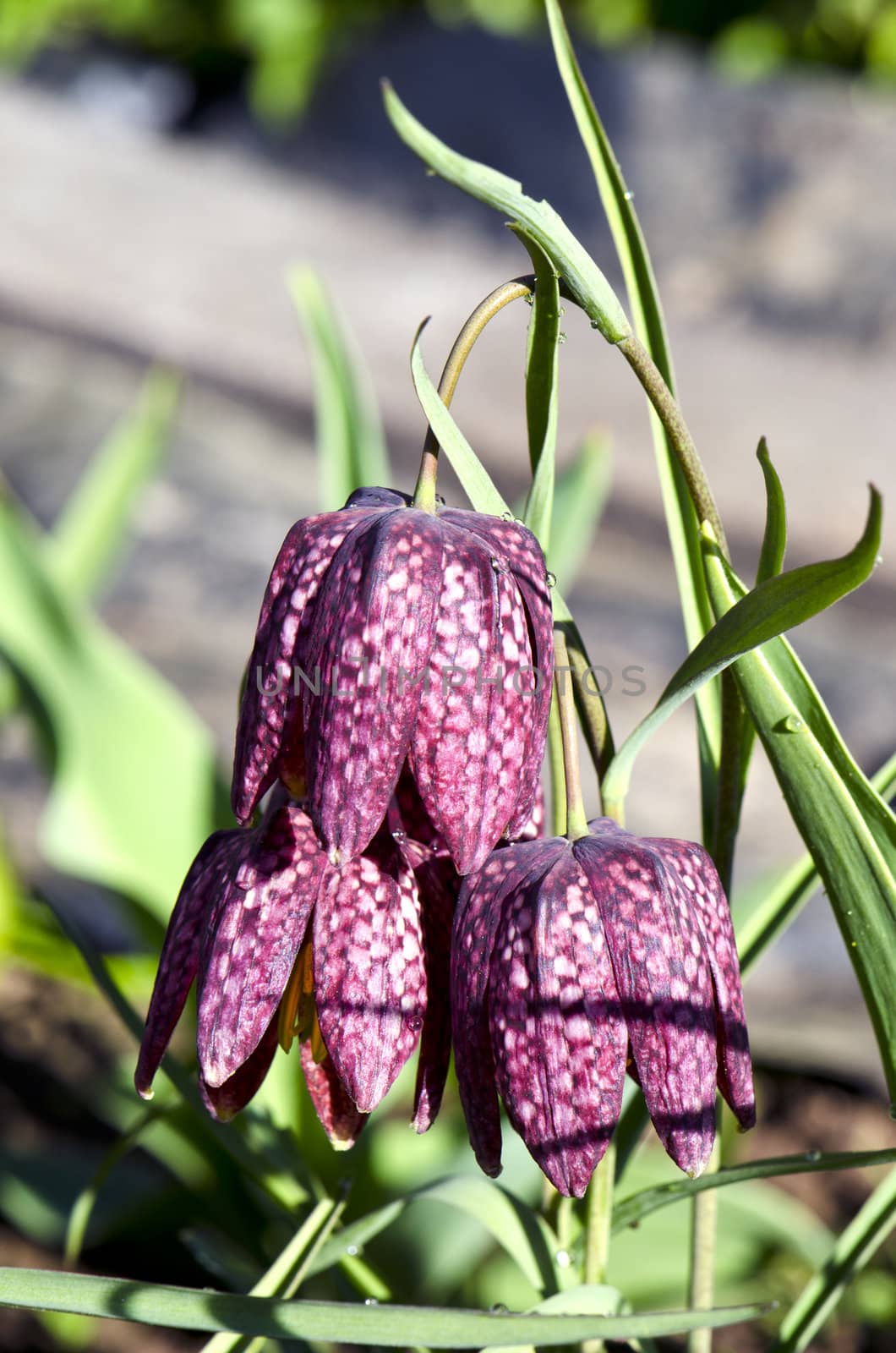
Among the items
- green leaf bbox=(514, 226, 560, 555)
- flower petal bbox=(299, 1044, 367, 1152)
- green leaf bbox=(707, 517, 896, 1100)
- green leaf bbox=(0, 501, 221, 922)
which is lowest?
flower petal bbox=(299, 1044, 367, 1152)

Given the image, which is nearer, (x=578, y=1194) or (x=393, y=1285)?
(x=578, y=1194)

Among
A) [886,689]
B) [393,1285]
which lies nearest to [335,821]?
[393,1285]

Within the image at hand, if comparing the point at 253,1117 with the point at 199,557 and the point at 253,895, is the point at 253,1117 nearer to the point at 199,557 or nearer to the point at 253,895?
the point at 253,895

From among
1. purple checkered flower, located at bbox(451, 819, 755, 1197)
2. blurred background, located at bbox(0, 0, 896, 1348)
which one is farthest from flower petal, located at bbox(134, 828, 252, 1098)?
blurred background, located at bbox(0, 0, 896, 1348)

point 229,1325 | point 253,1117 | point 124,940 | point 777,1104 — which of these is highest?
point 124,940

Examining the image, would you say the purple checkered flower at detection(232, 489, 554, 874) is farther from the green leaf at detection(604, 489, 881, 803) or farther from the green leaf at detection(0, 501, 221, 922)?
the green leaf at detection(0, 501, 221, 922)

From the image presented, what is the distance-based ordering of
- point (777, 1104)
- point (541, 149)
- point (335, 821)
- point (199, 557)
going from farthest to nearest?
point (541, 149), point (199, 557), point (777, 1104), point (335, 821)

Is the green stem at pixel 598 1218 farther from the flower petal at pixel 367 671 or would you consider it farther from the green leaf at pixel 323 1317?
the flower petal at pixel 367 671

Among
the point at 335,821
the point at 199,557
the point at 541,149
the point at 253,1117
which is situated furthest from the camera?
the point at 541,149
